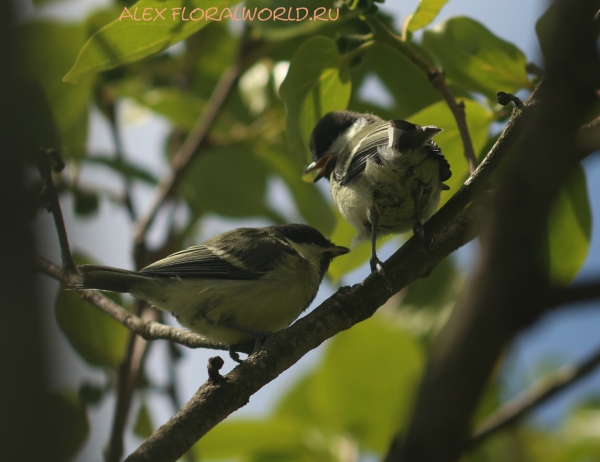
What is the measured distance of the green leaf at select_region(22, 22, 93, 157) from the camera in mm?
2544

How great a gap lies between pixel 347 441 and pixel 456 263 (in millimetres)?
1332

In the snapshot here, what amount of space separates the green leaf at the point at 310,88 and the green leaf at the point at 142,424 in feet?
4.23

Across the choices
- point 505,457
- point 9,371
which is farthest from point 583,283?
point 505,457

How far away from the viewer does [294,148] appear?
6.25 feet

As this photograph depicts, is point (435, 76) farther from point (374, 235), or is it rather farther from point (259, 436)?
point (259, 436)

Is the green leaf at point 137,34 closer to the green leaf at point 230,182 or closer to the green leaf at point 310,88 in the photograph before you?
the green leaf at point 310,88

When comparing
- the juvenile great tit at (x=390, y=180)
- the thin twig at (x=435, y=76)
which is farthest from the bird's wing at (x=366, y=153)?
the thin twig at (x=435, y=76)

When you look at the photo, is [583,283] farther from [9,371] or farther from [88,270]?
[88,270]

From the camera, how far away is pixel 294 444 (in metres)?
2.45

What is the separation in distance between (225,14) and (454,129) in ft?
2.67

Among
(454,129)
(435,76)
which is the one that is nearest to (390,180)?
(454,129)

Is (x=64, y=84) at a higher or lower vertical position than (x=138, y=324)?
higher

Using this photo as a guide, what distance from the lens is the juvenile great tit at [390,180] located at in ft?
6.18

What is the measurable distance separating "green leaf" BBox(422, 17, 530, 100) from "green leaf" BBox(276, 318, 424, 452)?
3.32 feet
